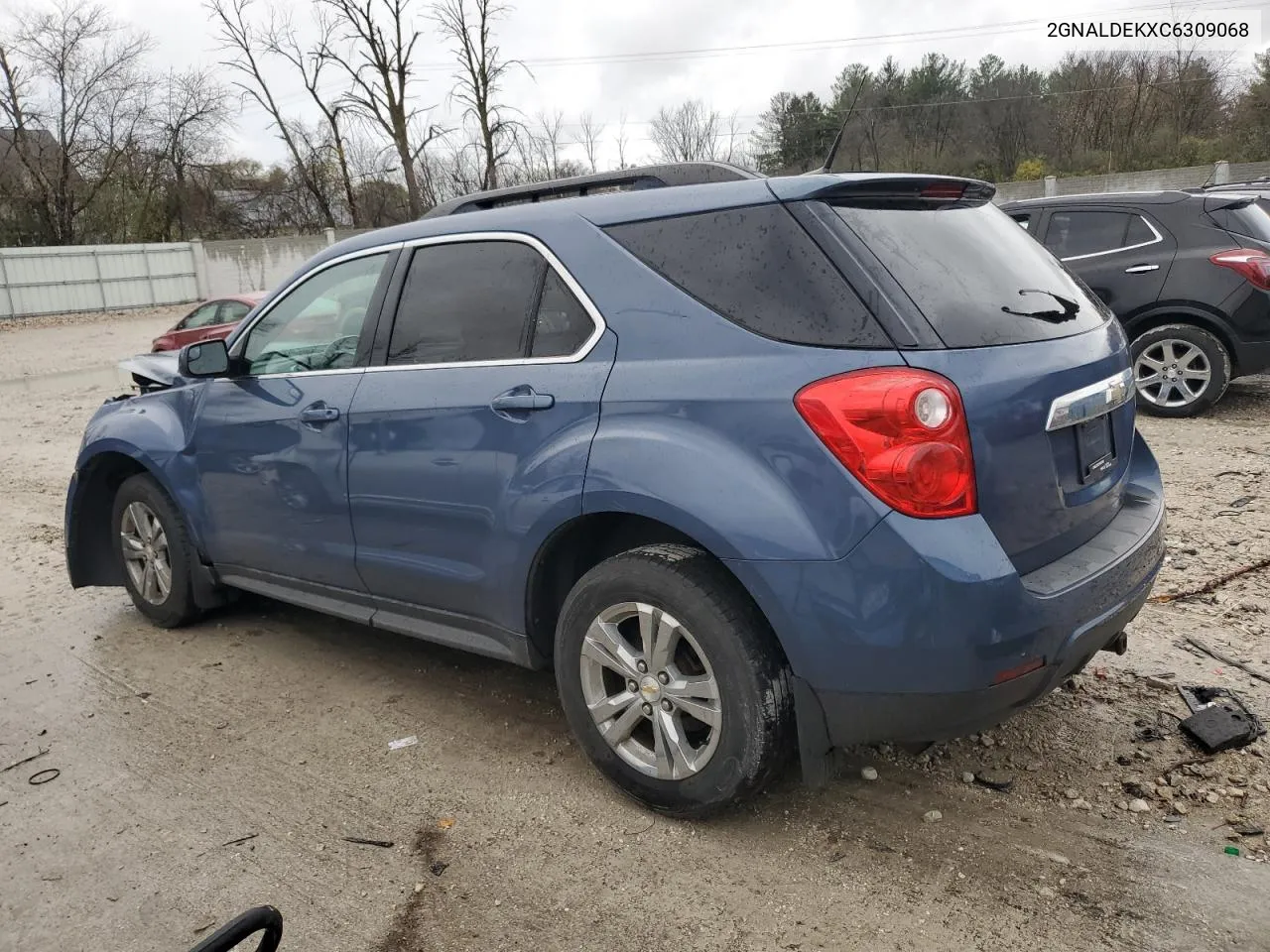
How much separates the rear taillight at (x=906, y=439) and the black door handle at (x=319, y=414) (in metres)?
2.03

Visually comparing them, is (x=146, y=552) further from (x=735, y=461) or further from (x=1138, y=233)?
(x=1138, y=233)

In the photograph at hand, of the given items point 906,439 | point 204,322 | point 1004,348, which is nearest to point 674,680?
point 906,439

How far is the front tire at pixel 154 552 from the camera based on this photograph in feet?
15.3

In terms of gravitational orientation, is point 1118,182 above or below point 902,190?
above

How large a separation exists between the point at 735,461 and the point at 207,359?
266 centimetres

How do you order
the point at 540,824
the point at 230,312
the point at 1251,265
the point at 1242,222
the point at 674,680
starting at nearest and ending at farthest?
the point at 674,680, the point at 540,824, the point at 1251,265, the point at 1242,222, the point at 230,312

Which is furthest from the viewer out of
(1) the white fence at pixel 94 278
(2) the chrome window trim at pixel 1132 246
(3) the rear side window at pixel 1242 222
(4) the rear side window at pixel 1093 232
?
(1) the white fence at pixel 94 278

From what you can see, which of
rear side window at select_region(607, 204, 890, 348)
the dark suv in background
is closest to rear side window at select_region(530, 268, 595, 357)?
rear side window at select_region(607, 204, 890, 348)

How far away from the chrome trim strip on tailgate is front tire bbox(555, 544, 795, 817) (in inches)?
37.9

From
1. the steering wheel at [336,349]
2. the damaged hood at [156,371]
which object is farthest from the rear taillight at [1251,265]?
the damaged hood at [156,371]

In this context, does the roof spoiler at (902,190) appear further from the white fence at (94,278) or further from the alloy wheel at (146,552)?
the white fence at (94,278)

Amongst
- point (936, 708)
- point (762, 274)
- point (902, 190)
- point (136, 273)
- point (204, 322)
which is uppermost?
point (136, 273)

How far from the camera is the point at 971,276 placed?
2770 millimetres

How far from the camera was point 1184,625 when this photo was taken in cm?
407
